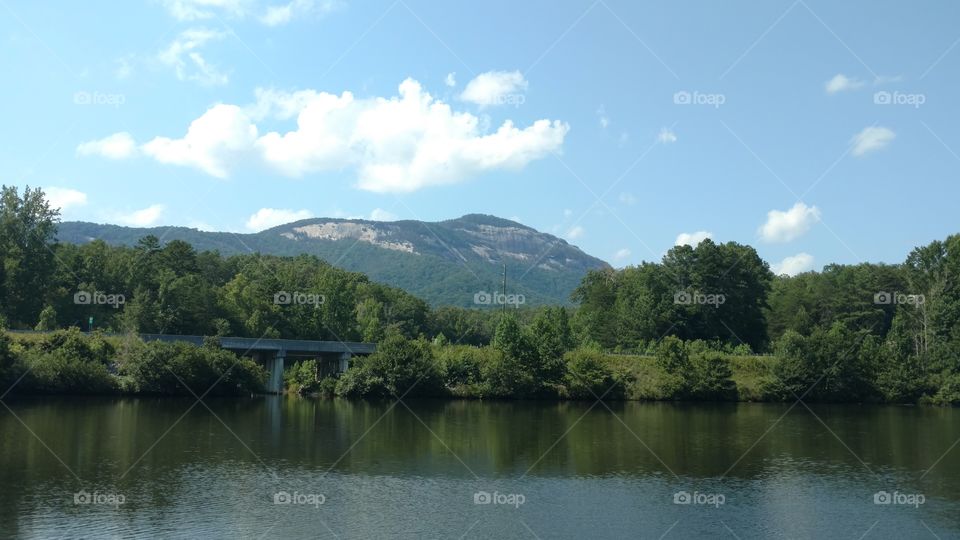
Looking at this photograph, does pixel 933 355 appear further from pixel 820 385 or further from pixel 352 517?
pixel 352 517

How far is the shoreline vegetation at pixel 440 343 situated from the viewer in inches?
2756

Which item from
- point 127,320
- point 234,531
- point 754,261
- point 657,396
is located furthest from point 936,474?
point 754,261

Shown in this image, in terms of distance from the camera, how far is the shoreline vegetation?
70.0 meters

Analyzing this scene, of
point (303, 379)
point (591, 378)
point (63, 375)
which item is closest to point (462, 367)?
point (591, 378)

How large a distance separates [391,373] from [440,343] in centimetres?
1534

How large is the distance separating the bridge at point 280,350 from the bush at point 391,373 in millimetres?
8867

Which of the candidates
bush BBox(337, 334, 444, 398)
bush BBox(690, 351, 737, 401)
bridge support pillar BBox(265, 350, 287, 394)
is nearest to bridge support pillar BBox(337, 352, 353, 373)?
bridge support pillar BBox(265, 350, 287, 394)

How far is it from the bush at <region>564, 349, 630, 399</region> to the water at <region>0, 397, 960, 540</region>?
2068 cm

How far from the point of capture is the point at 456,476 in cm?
3431

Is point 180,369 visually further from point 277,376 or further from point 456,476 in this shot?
point 456,476

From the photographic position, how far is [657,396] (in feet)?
264

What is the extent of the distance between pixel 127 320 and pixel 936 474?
234ft

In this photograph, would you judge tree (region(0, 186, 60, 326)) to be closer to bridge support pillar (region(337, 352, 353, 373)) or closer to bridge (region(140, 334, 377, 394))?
bridge (region(140, 334, 377, 394))

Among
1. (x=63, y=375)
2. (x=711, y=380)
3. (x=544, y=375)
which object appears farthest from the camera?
(x=711, y=380)
